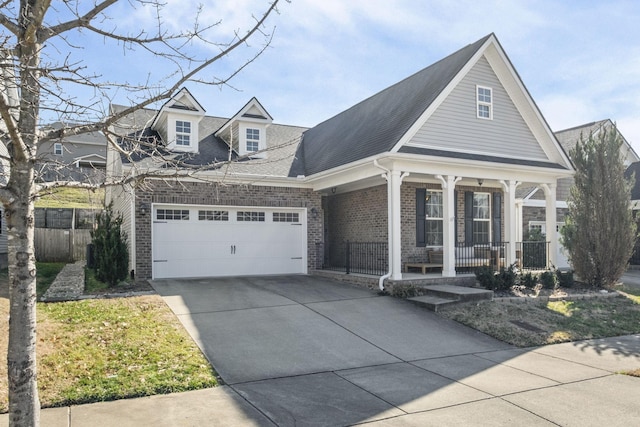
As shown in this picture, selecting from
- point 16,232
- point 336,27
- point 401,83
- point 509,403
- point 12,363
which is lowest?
point 509,403

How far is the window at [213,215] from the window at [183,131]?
239cm

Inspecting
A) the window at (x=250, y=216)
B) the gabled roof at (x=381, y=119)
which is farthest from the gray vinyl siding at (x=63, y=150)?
the gabled roof at (x=381, y=119)

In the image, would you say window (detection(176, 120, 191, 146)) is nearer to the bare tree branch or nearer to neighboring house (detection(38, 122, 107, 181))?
neighboring house (detection(38, 122, 107, 181))

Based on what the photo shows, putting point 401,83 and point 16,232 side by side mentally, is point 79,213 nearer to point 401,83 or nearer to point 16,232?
point 401,83

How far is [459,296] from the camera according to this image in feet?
36.5

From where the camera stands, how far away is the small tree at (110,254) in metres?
12.5

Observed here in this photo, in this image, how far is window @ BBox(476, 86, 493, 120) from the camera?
1427cm

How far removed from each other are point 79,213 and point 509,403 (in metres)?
24.9

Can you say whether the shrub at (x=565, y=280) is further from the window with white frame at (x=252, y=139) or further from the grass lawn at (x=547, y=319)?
the window with white frame at (x=252, y=139)

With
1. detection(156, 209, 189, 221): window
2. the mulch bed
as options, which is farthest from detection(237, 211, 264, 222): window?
the mulch bed

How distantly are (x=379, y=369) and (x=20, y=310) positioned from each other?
4975 millimetres

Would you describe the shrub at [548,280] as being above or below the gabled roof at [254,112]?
below

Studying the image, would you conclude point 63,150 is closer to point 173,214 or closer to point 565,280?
point 173,214

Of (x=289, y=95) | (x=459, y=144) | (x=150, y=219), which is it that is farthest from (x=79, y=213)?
(x=289, y=95)
